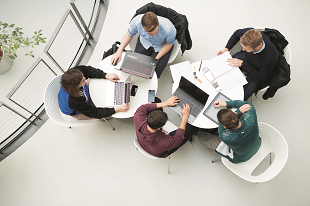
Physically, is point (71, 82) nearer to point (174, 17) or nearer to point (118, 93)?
point (118, 93)

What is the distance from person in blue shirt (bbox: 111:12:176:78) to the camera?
2100mm

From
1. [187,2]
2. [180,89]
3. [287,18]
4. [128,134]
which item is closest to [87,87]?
[128,134]

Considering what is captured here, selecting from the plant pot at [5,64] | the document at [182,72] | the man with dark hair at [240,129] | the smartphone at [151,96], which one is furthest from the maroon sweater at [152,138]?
the plant pot at [5,64]

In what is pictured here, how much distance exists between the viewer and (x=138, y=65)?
2.29 meters

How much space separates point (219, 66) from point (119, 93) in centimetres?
127

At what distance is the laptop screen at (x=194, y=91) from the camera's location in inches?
81.9

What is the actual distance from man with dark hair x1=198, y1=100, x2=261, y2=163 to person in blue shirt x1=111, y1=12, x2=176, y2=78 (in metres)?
1.04

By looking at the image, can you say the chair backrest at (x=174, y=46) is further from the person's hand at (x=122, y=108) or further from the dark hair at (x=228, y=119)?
the dark hair at (x=228, y=119)

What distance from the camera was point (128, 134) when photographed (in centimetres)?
286

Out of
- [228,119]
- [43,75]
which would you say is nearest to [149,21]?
[228,119]

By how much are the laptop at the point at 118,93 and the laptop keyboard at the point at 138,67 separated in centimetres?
14

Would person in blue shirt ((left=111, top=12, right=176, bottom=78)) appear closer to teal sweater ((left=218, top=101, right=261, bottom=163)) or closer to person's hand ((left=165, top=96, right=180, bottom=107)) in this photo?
person's hand ((left=165, top=96, right=180, bottom=107))

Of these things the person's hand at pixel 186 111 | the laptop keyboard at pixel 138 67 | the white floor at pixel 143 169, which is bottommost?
the white floor at pixel 143 169

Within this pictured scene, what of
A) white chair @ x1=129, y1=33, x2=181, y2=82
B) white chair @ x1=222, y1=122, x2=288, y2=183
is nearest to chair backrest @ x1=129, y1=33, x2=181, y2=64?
white chair @ x1=129, y1=33, x2=181, y2=82
